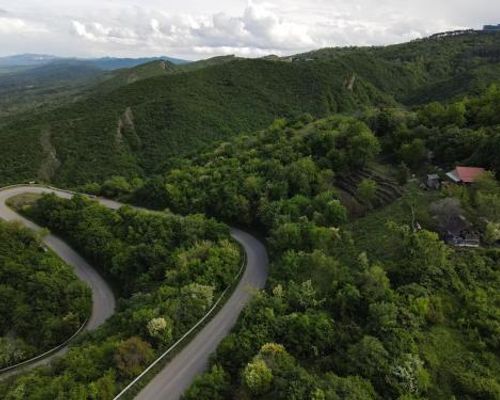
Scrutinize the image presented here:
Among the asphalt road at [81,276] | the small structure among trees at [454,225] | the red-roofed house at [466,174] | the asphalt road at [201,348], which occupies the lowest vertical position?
the asphalt road at [81,276]

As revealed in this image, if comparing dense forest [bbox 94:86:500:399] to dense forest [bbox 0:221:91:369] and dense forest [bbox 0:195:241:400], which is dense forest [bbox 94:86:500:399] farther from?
dense forest [bbox 0:221:91:369]

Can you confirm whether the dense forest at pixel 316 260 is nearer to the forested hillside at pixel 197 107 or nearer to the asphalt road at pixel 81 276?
the asphalt road at pixel 81 276

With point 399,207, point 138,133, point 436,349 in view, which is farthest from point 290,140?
point 138,133

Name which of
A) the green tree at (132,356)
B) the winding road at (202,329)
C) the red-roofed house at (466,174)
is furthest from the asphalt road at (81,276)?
the red-roofed house at (466,174)

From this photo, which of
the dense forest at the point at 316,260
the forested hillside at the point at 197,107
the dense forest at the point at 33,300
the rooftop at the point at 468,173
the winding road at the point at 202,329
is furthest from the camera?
the forested hillside at the point at 197,107

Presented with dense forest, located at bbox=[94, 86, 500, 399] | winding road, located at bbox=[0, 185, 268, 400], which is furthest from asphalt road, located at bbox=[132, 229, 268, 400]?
dense forest, located at bbox=[94, 86, 500, 399]
